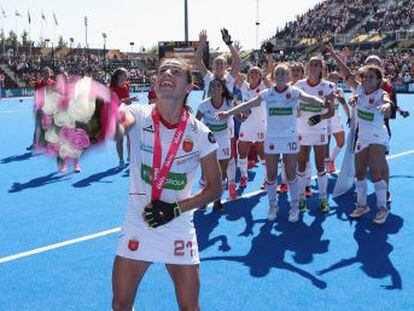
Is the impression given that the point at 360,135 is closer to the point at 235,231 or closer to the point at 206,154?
the point at 235,231

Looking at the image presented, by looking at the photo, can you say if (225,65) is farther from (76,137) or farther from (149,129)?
(76,137)

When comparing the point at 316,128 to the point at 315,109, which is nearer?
the point at 316,128

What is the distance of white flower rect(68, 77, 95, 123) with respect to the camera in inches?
108

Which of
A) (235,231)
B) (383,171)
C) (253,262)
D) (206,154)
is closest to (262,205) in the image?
(235,231)

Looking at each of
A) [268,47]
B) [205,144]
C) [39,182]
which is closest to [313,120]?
[268,47]

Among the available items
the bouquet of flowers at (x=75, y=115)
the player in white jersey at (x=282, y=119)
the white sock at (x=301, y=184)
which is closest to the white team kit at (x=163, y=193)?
the bouquet of flowers at (x=75, y=115)

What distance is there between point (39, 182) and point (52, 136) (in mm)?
7537

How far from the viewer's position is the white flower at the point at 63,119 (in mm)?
2764

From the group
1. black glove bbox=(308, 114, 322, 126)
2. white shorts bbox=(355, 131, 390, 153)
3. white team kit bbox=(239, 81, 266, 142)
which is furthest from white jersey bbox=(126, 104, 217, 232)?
white team kit bbox=(239, 81, 266, 142)

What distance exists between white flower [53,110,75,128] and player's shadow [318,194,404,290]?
3591 millimetres

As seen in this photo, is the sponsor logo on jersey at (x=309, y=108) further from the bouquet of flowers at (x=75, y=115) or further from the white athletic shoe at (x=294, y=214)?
the bouquet of flowers at (x=75, y=115)

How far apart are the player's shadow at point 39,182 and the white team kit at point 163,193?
6661 mm

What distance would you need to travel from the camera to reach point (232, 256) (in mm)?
5859

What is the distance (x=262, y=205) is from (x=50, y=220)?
3.39 m
